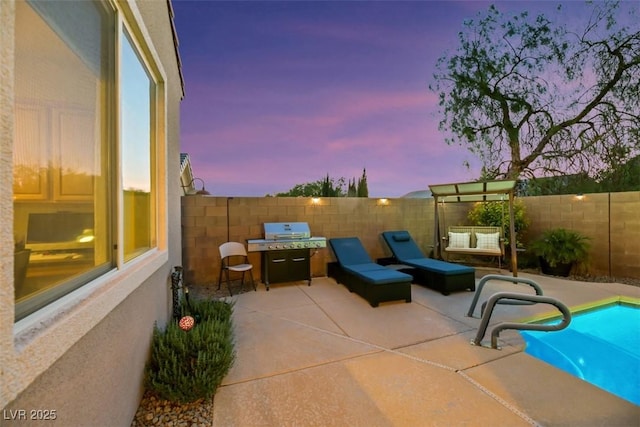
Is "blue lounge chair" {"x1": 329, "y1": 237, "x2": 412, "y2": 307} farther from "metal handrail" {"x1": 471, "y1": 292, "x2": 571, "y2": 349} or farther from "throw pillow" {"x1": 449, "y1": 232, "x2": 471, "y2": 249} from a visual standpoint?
"throw pillow" {"x1": 449, "y1": 232, "x2": 471, "y2": 249}

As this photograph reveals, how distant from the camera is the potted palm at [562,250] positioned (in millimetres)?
6340

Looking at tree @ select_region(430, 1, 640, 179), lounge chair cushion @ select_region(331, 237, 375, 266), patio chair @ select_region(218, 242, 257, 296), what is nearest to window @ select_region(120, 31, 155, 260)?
patio chair @ select_region(218, 242, 257, 296)

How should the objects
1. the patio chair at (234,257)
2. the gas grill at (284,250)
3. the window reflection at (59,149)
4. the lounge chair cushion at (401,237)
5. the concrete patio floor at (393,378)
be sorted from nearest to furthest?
the window reflection at (59,149), the concrete patio floor at (393,378), the patio chair at (234,257), the gas grill at (284,250), the lounge chair cushion at (401,237)

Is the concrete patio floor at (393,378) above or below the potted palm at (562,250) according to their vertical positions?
below

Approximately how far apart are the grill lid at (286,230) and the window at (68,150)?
3943 mm

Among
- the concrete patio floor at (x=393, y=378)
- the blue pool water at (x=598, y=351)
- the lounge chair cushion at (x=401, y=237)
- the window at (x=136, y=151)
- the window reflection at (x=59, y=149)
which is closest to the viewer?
the window reflection at (x=59, y=149)

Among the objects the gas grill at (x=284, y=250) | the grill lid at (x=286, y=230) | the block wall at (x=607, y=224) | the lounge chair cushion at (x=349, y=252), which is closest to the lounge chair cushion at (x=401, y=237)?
the lounge chair cushion at (x=349, y=252)

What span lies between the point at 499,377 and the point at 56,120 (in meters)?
3.79

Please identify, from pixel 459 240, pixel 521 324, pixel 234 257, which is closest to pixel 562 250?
pixel 459 240

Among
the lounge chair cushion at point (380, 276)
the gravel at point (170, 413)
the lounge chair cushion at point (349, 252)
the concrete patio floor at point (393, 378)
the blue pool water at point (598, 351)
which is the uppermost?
the lounge chair cushion at point (349, 252)

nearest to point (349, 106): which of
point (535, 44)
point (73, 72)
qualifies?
point (535, 44)

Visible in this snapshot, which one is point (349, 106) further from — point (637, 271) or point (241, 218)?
point (637, 271)

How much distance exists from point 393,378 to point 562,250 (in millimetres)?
6376

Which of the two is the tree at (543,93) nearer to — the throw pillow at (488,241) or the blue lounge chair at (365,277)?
the throw pillow at (488,241)
